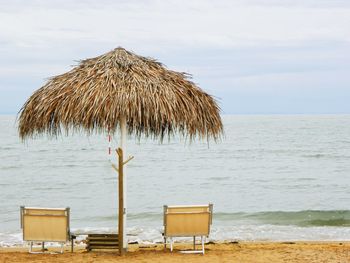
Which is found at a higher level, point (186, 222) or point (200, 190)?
point (186, 222)

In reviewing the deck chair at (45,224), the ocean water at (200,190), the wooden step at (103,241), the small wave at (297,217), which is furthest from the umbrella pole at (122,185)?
the small wave at (297,217)

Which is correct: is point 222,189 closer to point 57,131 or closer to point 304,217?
point 304,217

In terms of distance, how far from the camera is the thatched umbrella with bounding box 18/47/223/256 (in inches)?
308

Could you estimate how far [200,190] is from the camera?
24.9 metres

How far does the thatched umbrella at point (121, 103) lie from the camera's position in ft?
25.6

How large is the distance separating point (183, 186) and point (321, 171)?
28.7 ft

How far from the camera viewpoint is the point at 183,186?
26391mm

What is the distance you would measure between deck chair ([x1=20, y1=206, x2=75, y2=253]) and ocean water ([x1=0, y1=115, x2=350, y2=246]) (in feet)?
3.37

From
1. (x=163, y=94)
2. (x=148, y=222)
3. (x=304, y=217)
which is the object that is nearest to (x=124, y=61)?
(x=163, y=94)

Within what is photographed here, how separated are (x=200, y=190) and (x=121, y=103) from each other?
17402 millimetres

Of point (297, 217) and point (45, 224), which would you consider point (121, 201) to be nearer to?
point (45, 224)

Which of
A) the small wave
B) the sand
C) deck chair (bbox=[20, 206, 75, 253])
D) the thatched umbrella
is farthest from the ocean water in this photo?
the sand

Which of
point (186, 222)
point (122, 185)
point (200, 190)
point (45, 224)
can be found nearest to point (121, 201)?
point (122, 185)

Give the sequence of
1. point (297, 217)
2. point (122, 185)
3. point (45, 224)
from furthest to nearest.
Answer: point (297, 217) → point (45, 224) → point (122, 185)
